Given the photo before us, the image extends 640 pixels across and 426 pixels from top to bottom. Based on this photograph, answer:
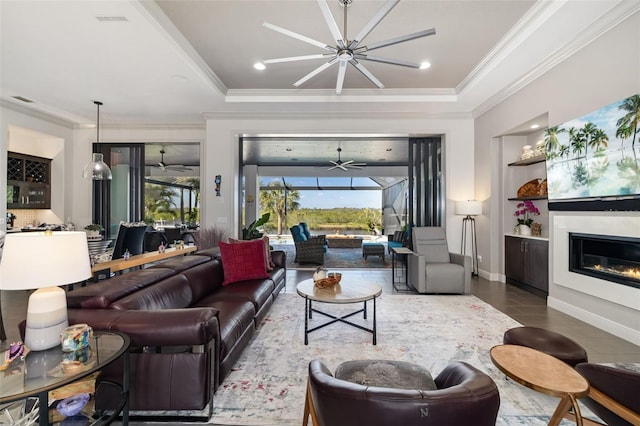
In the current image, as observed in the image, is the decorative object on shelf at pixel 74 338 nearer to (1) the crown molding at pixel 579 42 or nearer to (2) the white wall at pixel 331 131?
(2) the white wall at pixel 331 131

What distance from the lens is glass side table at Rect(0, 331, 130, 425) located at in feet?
3.88

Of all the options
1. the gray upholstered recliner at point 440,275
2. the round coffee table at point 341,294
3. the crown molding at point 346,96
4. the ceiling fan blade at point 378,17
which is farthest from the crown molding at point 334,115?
the round coffee table at point 341,294

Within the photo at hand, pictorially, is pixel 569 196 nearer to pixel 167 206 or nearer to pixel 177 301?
pixel 177 301

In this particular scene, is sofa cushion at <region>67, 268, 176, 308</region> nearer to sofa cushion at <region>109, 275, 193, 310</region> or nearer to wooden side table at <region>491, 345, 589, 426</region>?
sofa cushion at <region>109, 275, 193, 310</region>

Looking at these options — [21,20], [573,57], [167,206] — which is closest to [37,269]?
[21,20]

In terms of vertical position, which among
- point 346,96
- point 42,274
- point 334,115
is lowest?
point 42,274

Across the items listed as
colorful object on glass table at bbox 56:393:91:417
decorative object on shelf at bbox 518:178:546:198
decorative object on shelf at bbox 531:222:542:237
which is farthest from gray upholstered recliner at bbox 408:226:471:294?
colorful object on glass table at bbox 56:393:91:417

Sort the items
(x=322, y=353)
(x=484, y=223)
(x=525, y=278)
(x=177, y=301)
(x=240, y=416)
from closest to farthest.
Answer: (x=240, y=416) → (x=177, y=301) → (x=322, y=353) → (x=525, y=278) → (x=484, y=223)

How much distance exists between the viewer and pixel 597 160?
3.23 m

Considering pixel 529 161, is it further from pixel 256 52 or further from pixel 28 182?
pixel 28 182

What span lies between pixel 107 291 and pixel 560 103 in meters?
5.37

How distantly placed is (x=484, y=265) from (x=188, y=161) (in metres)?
8.93

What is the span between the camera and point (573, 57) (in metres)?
3.60

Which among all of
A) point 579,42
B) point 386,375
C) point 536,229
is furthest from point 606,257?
point 386,375
